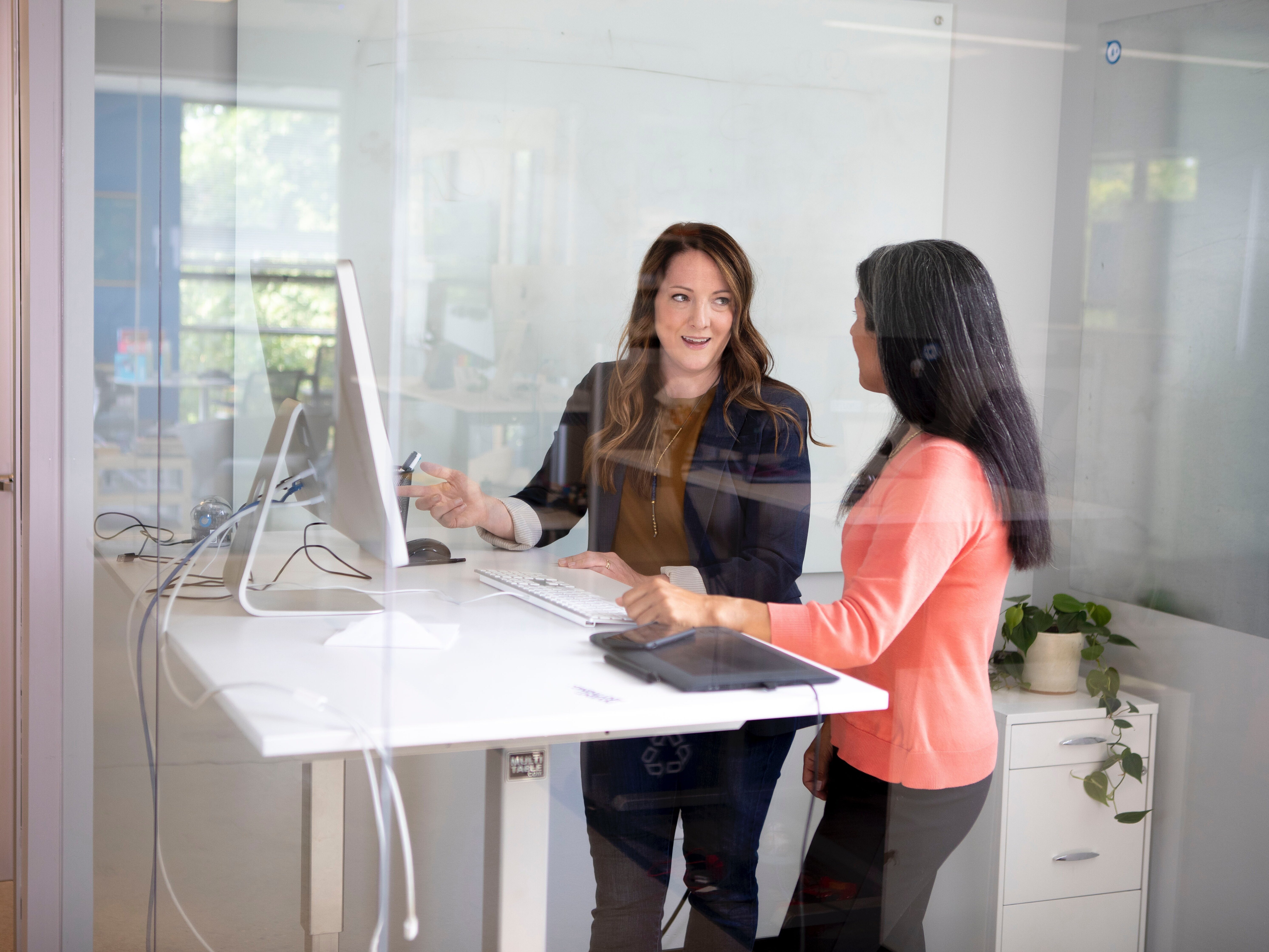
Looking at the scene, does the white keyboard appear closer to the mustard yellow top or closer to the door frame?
the mustard yellow top

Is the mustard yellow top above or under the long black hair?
under

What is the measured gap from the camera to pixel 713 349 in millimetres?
1548

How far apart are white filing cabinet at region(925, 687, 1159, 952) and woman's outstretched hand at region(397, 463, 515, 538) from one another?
789mm

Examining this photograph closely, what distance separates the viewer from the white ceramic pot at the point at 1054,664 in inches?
62.9

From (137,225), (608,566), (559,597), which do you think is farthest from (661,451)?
(137,225)

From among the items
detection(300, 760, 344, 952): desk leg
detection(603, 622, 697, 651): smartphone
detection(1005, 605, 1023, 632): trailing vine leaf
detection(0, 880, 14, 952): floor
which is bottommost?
detection(0, 880, 14, 952): floor

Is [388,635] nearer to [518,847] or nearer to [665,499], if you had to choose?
[518,847]

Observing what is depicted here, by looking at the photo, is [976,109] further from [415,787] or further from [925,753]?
[415,787]

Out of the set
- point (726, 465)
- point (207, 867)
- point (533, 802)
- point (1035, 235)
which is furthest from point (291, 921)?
point (1035, 235)

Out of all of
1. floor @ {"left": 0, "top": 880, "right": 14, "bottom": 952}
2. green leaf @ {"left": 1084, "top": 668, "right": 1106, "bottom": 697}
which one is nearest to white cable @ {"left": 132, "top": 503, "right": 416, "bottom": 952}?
floor @ {"left": 0, "top": 880, "right": 14, "bottom": 952}

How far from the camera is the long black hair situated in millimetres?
1400

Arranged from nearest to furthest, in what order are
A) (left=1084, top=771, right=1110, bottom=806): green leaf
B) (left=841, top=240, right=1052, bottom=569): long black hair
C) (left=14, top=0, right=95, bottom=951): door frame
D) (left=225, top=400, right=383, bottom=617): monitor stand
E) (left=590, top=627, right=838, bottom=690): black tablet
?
(left=590, top=627, right=838, bottom=690): black tablet
(left=225, top=400, right=383, bottom=617): monitor stand
(left=841, top=240, right=1052, bottom=569): long black hair
(left=1084, top=771, right=1110, bottom=806): green leaf
(left=14, top=0, right=95, bottom=951): door frame

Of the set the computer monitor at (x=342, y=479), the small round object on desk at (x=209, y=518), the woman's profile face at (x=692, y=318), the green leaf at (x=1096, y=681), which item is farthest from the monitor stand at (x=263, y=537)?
the green leaf at (x=1096, y=681)

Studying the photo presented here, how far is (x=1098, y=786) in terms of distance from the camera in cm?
163
